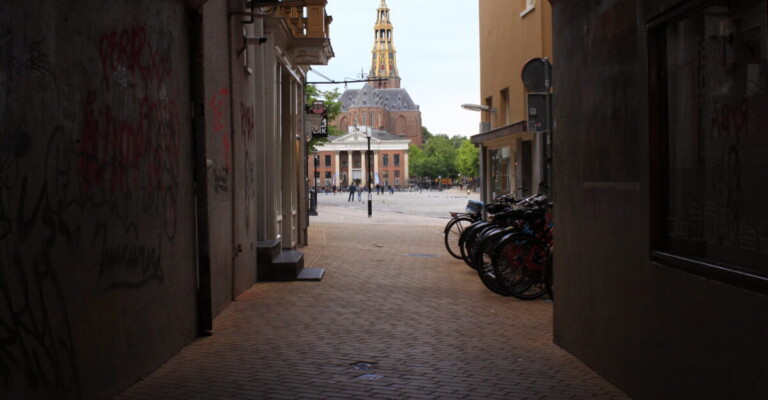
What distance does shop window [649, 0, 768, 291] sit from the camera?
3.94 meters

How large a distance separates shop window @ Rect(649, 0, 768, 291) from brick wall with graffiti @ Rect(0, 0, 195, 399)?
340 centimetres

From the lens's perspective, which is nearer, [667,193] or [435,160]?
[667,193]

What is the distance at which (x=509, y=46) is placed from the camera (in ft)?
72.4

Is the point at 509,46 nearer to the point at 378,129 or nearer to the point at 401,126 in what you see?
the point at 378,129

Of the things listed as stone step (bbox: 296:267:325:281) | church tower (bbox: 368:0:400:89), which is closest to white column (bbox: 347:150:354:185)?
church tower (bbox: 368:0:400:89)

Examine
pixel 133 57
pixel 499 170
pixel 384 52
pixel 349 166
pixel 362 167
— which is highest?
pixel 384 52

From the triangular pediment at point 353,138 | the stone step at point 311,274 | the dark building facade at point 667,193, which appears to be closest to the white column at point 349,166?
the triangular pediment at point 353,138

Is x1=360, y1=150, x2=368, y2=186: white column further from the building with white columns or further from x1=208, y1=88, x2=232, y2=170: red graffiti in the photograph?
x1=208, y1=88, x2=232, y2=170: red graffiti

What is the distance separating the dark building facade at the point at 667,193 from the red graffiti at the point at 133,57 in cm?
331

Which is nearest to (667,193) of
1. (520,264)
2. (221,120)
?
(520,264)

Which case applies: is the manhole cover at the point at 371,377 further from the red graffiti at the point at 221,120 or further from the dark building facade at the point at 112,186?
the red graffiti at the point at 221,120

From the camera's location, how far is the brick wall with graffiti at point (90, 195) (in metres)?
4.07

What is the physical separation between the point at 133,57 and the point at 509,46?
56.1ft

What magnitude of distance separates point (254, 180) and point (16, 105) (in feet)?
25.8
